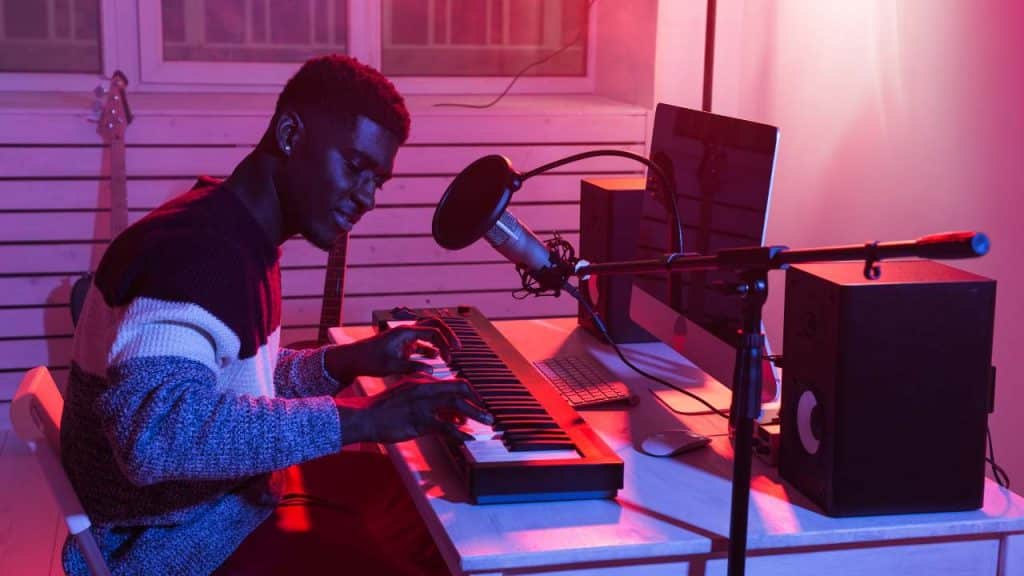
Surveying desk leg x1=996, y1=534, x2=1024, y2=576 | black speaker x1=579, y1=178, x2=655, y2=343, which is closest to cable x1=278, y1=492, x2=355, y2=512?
black speaker x1=579, y1=178, x2=655, y2=343

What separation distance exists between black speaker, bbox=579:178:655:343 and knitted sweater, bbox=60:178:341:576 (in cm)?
91

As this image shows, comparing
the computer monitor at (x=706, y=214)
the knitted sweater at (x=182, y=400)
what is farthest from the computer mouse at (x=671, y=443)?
the knitted sweater at (x=182, y=400)

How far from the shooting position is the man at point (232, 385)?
1589mm

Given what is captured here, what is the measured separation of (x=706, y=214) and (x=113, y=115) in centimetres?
234

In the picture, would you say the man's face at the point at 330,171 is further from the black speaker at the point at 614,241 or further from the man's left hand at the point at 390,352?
the black speaker at the point at 614,241

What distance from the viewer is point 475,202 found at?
1.83 m

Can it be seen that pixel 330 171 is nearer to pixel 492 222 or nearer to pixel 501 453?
pixel 492 222

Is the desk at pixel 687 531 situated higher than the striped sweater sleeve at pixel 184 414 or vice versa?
the striped sweater sleeve at pixel 184 414

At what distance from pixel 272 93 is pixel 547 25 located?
1.04 meters

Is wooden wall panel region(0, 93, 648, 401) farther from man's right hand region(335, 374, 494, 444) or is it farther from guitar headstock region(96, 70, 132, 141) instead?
man's right hand region(335, 374, 494, 444)

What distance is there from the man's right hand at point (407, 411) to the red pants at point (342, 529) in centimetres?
26

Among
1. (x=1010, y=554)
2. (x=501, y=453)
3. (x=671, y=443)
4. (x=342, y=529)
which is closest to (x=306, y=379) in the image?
(x=342, y=529)

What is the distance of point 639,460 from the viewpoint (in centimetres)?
194

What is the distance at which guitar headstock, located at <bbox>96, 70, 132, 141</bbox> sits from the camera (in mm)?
3818
